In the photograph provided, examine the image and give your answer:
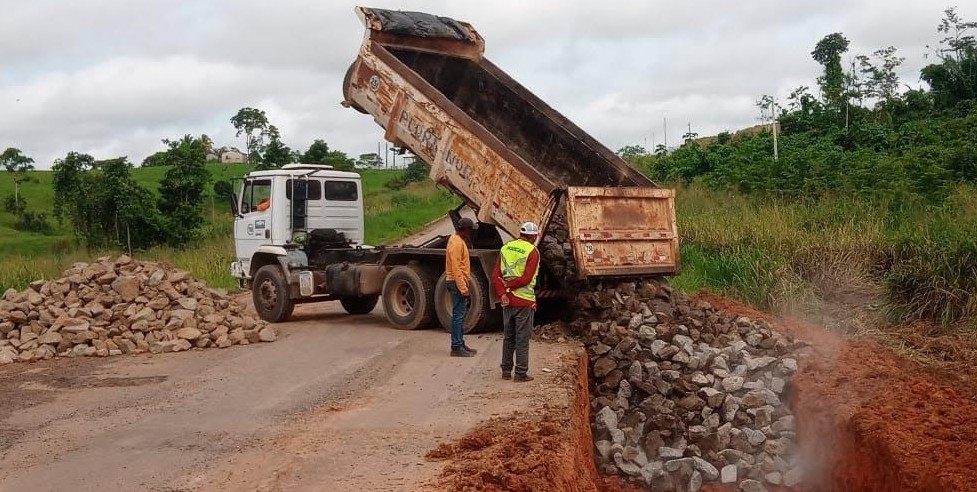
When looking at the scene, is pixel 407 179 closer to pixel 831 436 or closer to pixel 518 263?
pixel 518 263

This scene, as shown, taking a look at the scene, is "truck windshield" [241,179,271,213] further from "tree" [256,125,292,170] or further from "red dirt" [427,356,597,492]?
"tree" [256,125,292,170]

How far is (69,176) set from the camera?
3397cm

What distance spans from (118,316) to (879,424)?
8709 millimetres

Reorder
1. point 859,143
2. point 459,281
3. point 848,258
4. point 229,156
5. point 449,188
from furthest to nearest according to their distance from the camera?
1. point 229,156
2. point 859,143
3. point 848,258
4. point 449,188
5. point 459,281

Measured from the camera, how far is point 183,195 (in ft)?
102

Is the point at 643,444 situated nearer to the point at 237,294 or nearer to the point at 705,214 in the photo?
the point at 705,214

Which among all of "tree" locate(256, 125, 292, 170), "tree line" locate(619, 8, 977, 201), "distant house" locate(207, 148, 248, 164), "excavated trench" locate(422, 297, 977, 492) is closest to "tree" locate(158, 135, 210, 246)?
"tree" locate(256, 125, 292, 170)

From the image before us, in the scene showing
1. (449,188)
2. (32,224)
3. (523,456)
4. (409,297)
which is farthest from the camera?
(32,224)

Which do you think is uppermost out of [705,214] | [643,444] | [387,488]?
[705,214]

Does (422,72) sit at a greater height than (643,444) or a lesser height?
greater

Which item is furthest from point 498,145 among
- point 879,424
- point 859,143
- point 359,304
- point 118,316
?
point 859,143

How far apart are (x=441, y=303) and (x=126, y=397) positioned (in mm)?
4335

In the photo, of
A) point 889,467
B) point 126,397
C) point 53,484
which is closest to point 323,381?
point 126,397

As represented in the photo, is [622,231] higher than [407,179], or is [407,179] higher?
[407,179]
